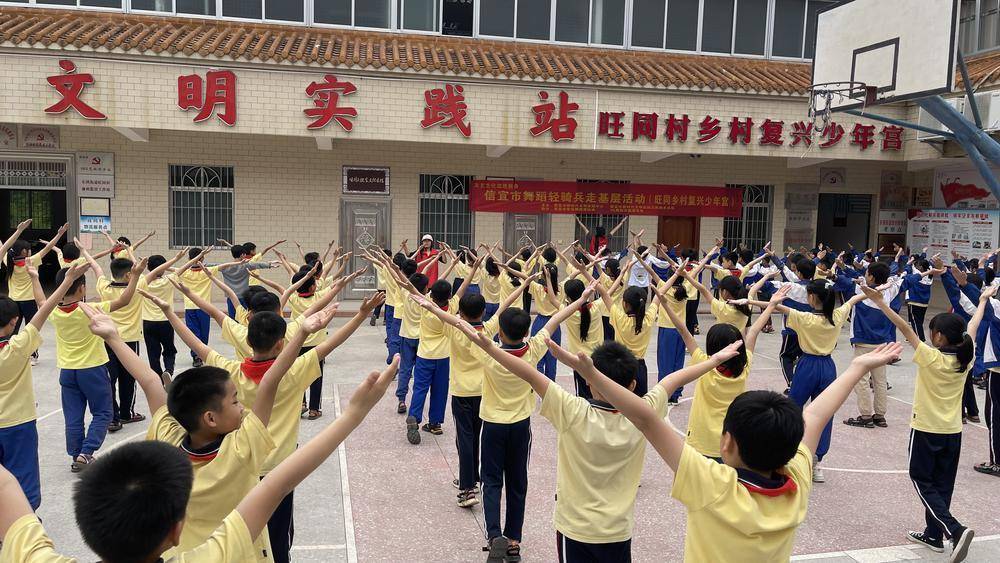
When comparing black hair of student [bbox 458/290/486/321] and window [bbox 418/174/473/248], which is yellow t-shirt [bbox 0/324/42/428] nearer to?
black hair of student [bbox 458/290/486/321]

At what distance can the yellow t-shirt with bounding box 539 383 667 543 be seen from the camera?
2.82 m

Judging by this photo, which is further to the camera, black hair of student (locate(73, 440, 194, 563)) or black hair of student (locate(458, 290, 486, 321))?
black hair of student (locate(458, 290, 486, 321))

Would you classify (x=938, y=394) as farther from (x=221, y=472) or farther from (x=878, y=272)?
(x=221, y=472)

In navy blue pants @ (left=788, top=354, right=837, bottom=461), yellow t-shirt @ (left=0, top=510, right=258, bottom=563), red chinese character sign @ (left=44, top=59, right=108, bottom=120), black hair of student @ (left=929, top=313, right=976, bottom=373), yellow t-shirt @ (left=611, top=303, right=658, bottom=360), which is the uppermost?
red chinese character sign @ (left=44, top=59, right=108, bottom=120)

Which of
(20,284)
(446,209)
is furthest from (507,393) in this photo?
(446,209)

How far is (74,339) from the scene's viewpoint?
5164mm

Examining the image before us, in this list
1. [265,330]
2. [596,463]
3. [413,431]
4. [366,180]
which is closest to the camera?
[596,463]

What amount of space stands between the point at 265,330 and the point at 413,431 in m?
2.82

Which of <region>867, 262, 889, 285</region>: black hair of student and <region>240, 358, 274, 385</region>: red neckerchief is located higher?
<region>867, 262, 889, 285</region>: black hair of student

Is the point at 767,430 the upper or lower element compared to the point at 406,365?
upper

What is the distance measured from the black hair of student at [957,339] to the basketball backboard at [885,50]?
4.47 metres

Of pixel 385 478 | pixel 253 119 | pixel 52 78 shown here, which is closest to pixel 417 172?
pixel 253 119

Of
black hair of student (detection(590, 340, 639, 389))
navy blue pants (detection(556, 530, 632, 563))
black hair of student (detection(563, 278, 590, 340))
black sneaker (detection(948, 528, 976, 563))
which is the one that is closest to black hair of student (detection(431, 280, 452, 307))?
black hair of student (detection(563, 278, 590, 340))

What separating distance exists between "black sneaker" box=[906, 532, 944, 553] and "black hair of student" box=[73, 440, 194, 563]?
454cm
